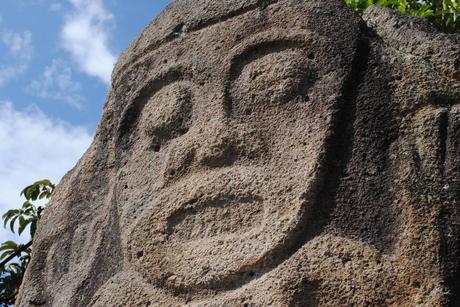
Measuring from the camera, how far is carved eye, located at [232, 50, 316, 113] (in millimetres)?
2807

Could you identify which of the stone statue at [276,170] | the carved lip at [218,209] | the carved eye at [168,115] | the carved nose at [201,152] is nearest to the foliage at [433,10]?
the stone statue at [276,170]

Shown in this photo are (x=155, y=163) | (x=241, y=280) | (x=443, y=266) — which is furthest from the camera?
(x=155, y=163)

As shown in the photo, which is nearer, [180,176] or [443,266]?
[443,266]

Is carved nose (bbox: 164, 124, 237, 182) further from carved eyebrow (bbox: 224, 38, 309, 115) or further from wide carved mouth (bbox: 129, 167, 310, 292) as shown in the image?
carved eyebrow (bbox: 224, 38, 309, 115)

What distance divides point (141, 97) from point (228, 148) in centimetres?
51

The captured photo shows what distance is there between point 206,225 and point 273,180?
0.24 metres

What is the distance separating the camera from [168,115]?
9.87 feet

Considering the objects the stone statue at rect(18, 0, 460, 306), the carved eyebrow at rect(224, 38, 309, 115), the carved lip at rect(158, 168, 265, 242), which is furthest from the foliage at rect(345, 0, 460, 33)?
the carved lip at rect(158, 168, 265, 242)

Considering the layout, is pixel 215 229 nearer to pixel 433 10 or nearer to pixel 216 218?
pixel 216 218

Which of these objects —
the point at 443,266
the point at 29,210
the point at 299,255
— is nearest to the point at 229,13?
the point at 299,255

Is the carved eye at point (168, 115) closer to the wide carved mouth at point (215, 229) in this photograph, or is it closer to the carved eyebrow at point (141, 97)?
the carved eyebrow at point (141, 97)

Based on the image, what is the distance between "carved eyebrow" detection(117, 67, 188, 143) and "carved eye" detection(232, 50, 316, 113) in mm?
292

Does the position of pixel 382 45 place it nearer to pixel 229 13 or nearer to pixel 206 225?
pixel 229 13

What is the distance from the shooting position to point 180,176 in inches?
113
